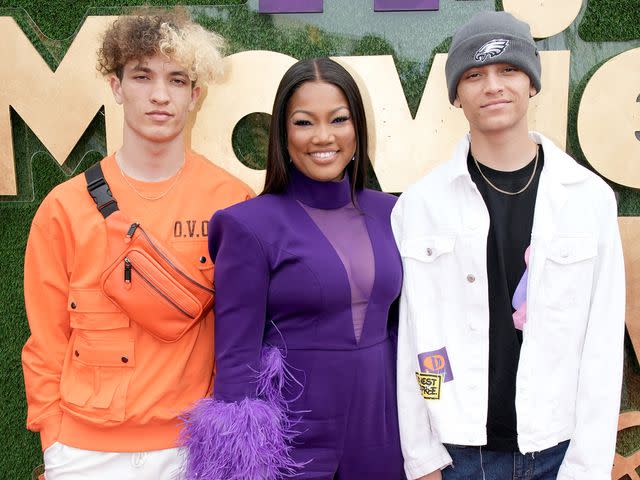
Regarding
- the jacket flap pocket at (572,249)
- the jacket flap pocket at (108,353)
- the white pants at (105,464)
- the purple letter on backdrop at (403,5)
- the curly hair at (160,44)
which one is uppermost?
the purple letter on backdrop at (403,5)

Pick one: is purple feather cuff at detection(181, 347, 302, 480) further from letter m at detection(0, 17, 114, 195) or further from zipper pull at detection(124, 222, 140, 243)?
letter m at detection(0, 17, 114, 195)

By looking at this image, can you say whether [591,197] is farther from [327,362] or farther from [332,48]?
[332,48]

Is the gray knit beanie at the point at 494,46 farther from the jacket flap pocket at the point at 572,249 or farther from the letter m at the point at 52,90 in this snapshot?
the letter m at the point at 52,90

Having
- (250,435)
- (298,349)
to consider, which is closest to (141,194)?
(298,349)

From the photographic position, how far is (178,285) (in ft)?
6.42

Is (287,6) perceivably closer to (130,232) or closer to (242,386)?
(130,232)

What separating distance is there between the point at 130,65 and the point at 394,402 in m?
1.49

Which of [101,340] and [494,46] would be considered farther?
[101,340]

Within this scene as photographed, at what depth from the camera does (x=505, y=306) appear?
173cm

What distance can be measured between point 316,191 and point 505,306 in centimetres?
68

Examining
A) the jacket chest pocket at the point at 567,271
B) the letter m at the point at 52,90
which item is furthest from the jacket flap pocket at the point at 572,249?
the letter m at the point at 52,90

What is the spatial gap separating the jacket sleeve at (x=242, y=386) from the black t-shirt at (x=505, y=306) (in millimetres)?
619

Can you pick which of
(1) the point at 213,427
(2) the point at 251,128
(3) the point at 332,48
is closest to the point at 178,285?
(1) the point at 213,427

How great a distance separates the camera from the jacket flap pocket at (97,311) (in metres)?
2.03
